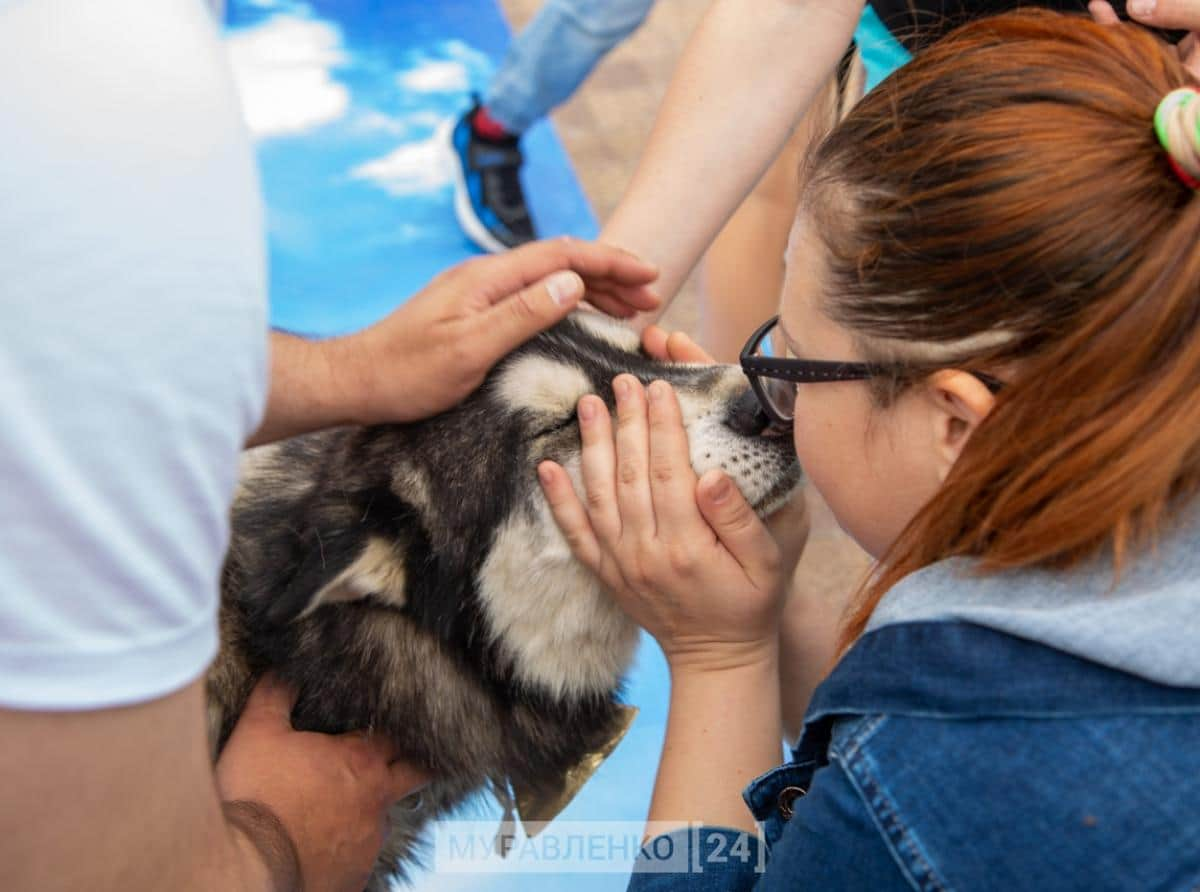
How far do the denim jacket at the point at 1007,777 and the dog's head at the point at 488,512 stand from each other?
1.94ft

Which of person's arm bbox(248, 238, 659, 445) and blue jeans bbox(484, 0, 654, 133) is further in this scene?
blue jeans bbox(484, 0, 654, 133)

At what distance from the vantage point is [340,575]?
1.62 meters

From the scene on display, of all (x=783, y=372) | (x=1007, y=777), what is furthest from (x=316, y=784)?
(x=1007, y=777)

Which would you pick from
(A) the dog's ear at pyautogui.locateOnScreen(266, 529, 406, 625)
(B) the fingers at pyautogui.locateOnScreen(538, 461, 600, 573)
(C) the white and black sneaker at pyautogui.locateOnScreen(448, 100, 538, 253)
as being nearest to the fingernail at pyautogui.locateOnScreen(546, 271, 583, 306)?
(B) the fingers at pyautogui.locateOnScreen(538, 461, 600, 573)

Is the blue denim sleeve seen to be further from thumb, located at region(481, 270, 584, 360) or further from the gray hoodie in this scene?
thumb, located at region(481, 270, 584, 360)

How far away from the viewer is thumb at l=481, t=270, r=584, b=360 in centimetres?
164

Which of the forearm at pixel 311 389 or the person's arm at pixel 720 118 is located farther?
the person's arm at pixel 720 118

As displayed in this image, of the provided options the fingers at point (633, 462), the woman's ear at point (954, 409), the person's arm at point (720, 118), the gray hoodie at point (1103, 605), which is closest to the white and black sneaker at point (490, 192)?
the person's arm at point (720, 118)

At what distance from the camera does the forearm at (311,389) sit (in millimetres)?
1667

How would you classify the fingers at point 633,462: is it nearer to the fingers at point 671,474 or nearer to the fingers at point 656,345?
the fingers at point 671,474

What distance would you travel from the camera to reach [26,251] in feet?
2.64

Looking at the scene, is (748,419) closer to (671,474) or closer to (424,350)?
(671,474)

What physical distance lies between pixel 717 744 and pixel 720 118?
46.6 inches

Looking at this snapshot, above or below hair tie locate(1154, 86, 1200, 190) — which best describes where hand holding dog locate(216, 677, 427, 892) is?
below
